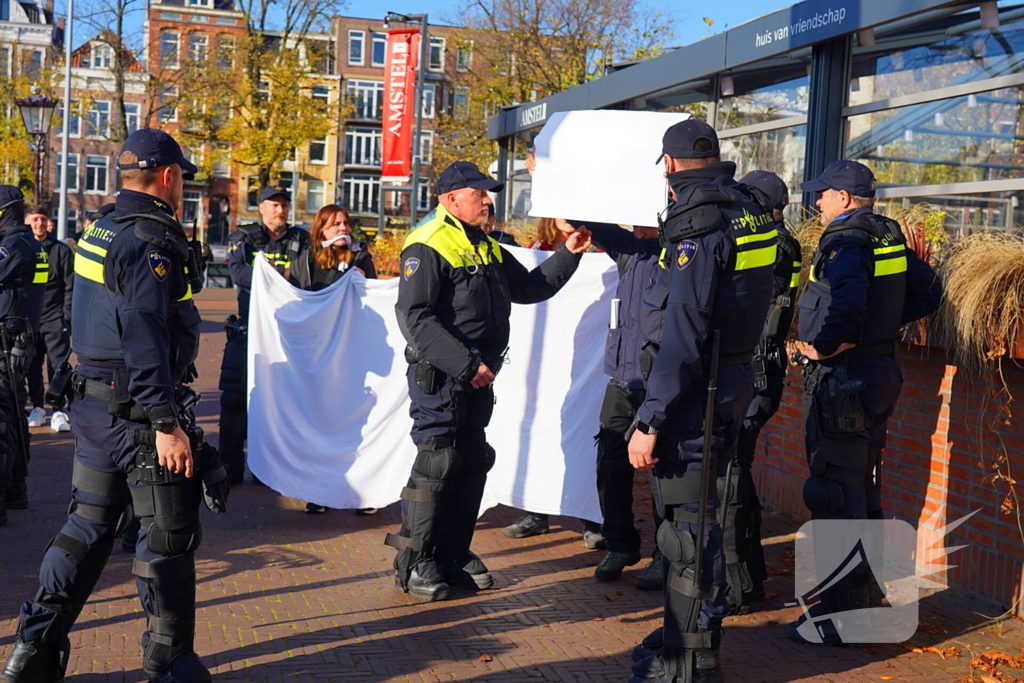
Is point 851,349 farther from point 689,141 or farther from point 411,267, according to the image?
point 411,267

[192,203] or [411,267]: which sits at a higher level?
[192,203]

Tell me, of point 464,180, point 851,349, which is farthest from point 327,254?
point 851,349

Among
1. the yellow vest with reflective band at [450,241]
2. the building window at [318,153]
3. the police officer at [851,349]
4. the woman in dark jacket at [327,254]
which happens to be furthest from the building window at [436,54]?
the police officer at [851,349]

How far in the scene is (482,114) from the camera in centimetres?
3375

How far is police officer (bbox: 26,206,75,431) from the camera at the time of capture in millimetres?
8336

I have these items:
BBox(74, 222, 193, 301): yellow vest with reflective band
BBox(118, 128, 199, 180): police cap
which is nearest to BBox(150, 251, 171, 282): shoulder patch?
BBox(74, 222, 193, 301): yellow vest with reflective band

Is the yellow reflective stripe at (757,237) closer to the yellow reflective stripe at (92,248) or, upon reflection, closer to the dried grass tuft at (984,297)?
the dried grass tuft at (984,297)

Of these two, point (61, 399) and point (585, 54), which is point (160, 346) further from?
point (585, 54)

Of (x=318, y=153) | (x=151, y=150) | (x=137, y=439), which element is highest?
(x=318, y=153)

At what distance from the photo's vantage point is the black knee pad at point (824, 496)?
4.91m

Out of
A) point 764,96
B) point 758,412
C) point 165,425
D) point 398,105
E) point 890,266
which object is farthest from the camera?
point 398,105

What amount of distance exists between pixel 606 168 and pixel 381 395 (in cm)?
263

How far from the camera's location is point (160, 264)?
3861 millimetres

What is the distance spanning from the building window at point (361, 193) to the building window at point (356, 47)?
24.3 ft
